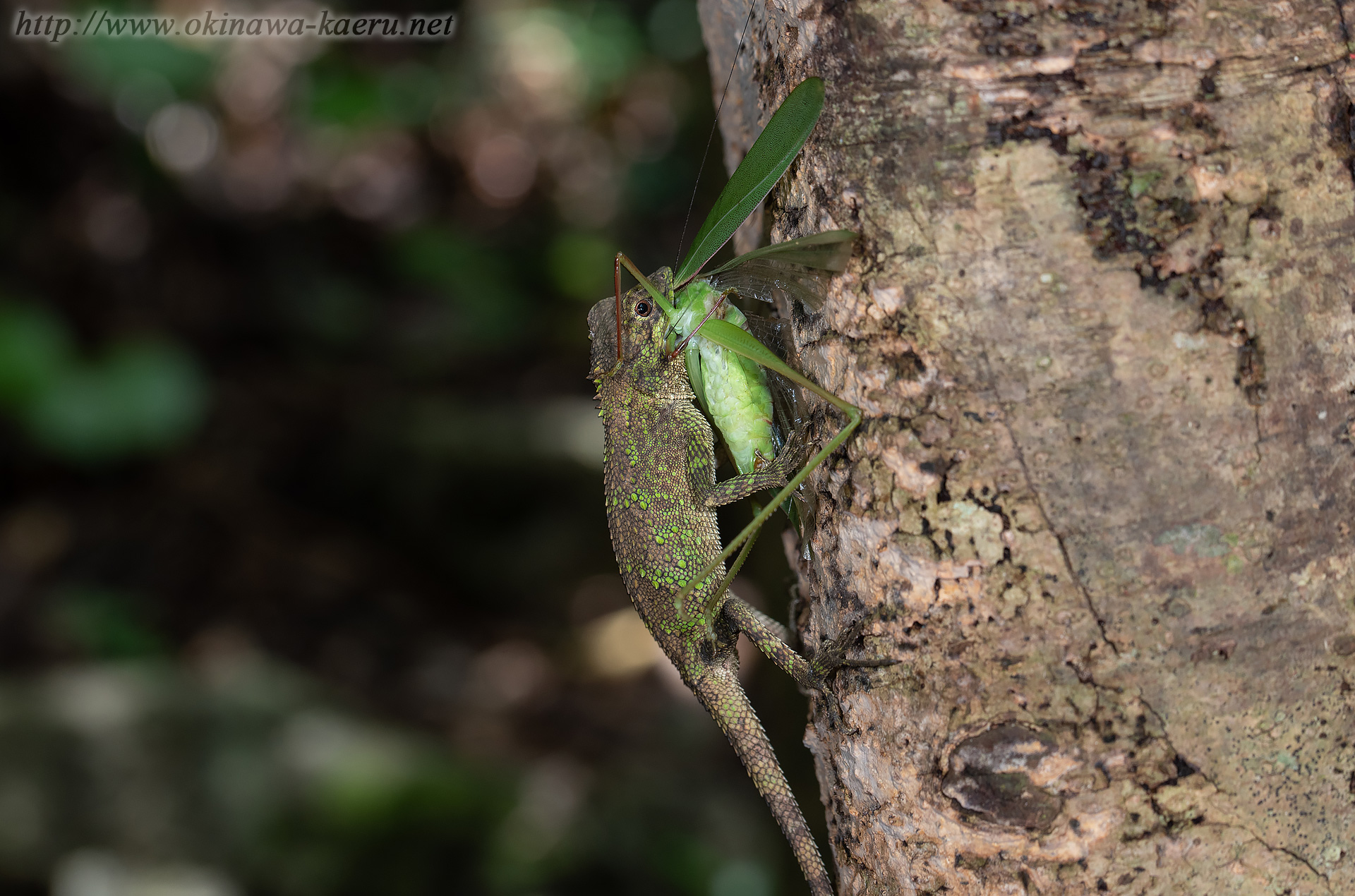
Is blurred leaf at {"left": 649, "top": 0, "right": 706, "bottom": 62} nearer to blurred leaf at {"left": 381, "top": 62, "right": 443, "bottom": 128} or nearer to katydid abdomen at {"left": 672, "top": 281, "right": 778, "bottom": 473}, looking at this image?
blurred leaf at {"left": 381, "top": 62, "right": 443, "bottom": 128}

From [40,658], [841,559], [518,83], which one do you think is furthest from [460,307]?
[841,559]

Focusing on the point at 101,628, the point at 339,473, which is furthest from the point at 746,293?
the point at 339,473

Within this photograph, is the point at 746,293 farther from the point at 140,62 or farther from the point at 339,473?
the point at 339,473

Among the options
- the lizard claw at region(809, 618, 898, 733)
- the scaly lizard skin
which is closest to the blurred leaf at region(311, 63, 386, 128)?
the scaly lizard skin

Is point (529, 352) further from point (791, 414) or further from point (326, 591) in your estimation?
point (791, 414)

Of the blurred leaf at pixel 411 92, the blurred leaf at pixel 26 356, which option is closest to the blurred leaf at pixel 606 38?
the blurred leaf at pixel 411 92

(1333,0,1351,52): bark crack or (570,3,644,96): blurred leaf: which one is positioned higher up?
(570,3,644,96): blurred leaf
